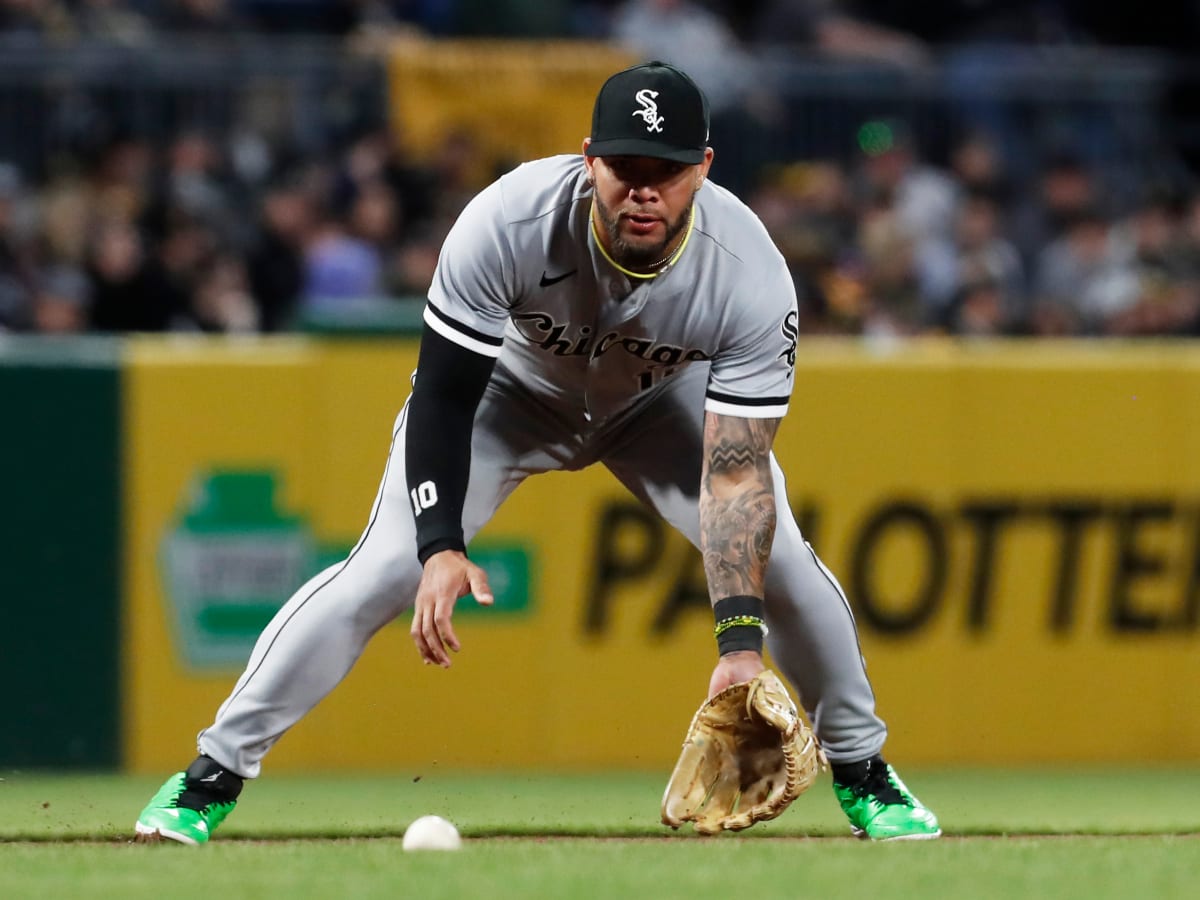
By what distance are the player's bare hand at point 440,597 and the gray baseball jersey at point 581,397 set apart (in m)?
0.42

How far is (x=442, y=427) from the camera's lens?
210 inches

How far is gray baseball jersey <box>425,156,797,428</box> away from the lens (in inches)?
211

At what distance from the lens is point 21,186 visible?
35.8 feet

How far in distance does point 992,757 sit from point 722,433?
159 inches

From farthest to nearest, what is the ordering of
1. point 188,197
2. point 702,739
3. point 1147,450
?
point 188,197, point 1147,450, point 702,739

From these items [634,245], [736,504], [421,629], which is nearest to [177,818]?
[421,629]

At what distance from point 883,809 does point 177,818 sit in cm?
187

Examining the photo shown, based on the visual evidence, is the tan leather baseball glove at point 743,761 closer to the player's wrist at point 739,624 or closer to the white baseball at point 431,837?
the player's wrist at point 739,624

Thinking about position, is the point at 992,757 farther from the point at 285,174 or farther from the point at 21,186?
the point at 21,186

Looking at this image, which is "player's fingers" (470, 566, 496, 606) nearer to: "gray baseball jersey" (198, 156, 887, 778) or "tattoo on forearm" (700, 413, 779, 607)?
"gray baseball jersey" (198, 156, 887, 778)

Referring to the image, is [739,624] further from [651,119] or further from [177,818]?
[177,818]

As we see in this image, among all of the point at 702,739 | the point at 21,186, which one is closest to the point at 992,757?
the point at 702,739

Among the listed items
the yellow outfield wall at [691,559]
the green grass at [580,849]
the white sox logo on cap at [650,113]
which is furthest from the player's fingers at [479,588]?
the yellow outfield wall at [691,559]

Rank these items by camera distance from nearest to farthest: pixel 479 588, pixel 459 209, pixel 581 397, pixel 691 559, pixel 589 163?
pixel 479 588 < pixel 589 163 < pixel 581 397 < pixel 691 559 < pixel 459 209
